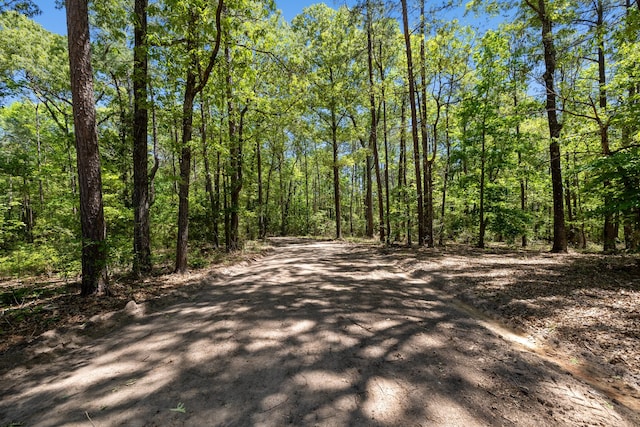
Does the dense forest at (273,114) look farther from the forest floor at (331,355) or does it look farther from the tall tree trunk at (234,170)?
the forest floor at (331,355)

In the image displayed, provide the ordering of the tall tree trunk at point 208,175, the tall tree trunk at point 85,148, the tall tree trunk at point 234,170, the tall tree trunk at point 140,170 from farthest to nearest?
the tall tree trunk at point 234,170, the tall tree trunk at point 208,175, the tall tree trunk at point 140,170, the tall tree trunk at point 85,148

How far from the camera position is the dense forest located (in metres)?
5.62

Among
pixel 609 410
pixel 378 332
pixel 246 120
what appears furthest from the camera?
pixel 246 120

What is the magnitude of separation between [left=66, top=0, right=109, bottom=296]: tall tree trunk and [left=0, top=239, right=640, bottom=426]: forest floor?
2.06 feet

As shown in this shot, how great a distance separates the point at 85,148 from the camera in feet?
15.5

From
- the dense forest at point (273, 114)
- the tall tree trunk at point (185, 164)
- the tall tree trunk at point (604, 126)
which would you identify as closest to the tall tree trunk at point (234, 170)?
the dense forest at point (273, 114)

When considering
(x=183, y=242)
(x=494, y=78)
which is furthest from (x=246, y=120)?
(x=494, y=78)

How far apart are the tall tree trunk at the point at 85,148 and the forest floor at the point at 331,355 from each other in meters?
0.63

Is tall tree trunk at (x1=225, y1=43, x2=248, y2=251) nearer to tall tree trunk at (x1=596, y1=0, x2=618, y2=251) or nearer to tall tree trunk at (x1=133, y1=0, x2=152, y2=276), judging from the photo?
tall tree trunk at (x1=133, y1=0, x2=152, y2=276)

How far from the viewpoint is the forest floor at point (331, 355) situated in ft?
6.95

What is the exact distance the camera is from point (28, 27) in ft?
46.0

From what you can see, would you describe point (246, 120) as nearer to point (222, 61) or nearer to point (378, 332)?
point (222, 61)

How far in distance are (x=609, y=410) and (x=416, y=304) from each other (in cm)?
A: 249

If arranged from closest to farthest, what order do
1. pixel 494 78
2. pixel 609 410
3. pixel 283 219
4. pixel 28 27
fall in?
pixel 609 410 → pixel 494 78 → pixel 28 27 → pixel 283 219
